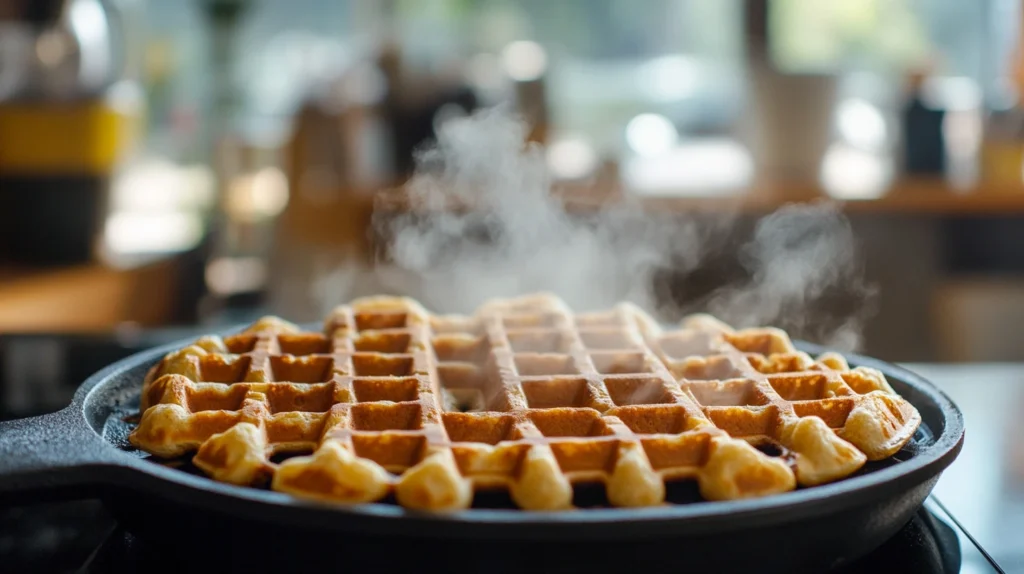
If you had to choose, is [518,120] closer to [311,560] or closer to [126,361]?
[126,361]

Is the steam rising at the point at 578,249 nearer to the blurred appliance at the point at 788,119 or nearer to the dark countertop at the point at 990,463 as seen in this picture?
the blurred appliance at the point at 788,119

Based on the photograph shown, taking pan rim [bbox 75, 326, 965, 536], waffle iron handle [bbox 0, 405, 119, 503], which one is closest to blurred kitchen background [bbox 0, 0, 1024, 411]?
waffle iron handle [bbox 0, 405, 119, 503]

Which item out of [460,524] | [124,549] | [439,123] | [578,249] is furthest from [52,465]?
[439,123]

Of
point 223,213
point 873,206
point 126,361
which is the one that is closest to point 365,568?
point 126,361

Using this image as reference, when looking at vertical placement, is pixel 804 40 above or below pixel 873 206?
above

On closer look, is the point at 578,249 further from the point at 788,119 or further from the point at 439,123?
the point at 788,119
